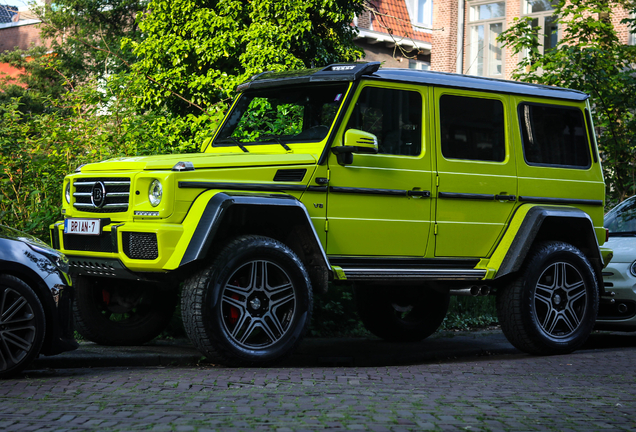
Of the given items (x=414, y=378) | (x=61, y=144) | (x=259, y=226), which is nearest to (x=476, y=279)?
(x=414, y=378)

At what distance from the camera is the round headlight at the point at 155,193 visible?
648 cm

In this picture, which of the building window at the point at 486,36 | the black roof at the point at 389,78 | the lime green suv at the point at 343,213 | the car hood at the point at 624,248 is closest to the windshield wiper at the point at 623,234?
the car hood at the point at 624,248

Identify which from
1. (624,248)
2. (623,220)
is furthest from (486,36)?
(624,248)

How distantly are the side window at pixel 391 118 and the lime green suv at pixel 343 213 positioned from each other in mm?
13

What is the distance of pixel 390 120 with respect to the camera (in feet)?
24.6

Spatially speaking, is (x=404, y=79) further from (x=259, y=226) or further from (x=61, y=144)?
(x=61, y=144)

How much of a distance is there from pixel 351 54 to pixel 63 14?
1547 centimetres

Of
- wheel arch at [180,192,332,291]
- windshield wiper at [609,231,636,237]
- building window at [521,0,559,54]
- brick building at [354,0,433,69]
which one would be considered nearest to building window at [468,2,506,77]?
building window at [521,0,559,54]

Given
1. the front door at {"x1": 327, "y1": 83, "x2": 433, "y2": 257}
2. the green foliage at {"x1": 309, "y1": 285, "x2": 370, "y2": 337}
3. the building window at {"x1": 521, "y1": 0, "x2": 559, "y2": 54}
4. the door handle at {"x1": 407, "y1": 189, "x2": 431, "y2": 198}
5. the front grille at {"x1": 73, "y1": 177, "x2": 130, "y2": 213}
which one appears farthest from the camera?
the building window at {"x1": 521, "y1": 0, "x2": 559, "y2": 54}

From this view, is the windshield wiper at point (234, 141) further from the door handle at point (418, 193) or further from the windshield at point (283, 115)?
the door handle at point (418, 193)

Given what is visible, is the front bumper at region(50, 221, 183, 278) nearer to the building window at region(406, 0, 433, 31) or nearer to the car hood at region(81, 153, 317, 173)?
the car hood at region(81, 153, 317, 173)

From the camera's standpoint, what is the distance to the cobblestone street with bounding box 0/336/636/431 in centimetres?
475

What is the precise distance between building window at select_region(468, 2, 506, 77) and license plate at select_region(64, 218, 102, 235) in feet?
71.2

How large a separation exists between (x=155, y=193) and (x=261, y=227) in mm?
1020
